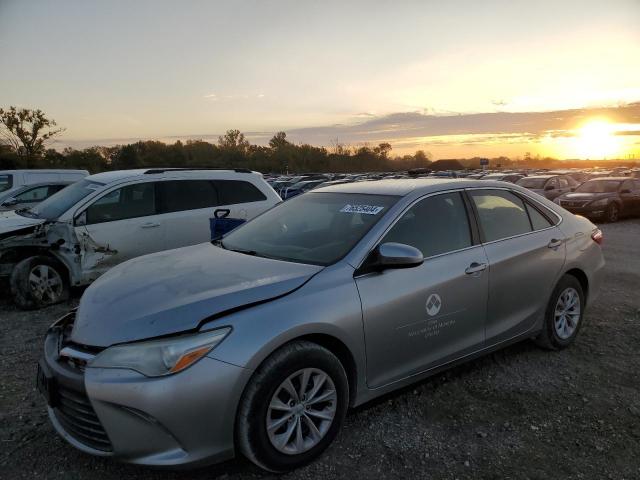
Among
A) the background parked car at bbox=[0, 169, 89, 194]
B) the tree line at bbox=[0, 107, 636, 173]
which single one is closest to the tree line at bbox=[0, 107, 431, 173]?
the tree line at bbox=[0, 107, 636, 173]

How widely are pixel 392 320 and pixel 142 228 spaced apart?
179 inches

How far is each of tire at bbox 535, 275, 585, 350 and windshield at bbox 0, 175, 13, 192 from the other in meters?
14.0

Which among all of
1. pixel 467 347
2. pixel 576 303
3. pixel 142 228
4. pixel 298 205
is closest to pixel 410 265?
pixel 467 347

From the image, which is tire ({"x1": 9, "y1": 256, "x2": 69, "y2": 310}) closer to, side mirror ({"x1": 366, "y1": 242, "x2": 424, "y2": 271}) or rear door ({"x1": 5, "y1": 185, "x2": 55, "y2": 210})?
side mirror ({"x1": 366, "y1": 242, "x2": 424, "y2": 271})

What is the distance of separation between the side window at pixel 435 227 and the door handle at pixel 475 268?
0.16 metres

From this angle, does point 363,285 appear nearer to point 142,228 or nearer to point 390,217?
point 390,217

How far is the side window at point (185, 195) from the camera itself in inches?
272

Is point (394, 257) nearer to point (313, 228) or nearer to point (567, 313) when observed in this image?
point (313, 228)

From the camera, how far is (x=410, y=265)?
310 centimetres

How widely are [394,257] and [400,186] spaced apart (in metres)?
1.08

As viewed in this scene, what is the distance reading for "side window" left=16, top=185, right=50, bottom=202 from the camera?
37.9ft

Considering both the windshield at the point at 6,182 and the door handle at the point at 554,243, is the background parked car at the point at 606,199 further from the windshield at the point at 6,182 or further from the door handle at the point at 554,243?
the windshield at the point at 6,182

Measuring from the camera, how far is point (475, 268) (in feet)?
11.9

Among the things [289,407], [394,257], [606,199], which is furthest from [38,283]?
[606,199]
